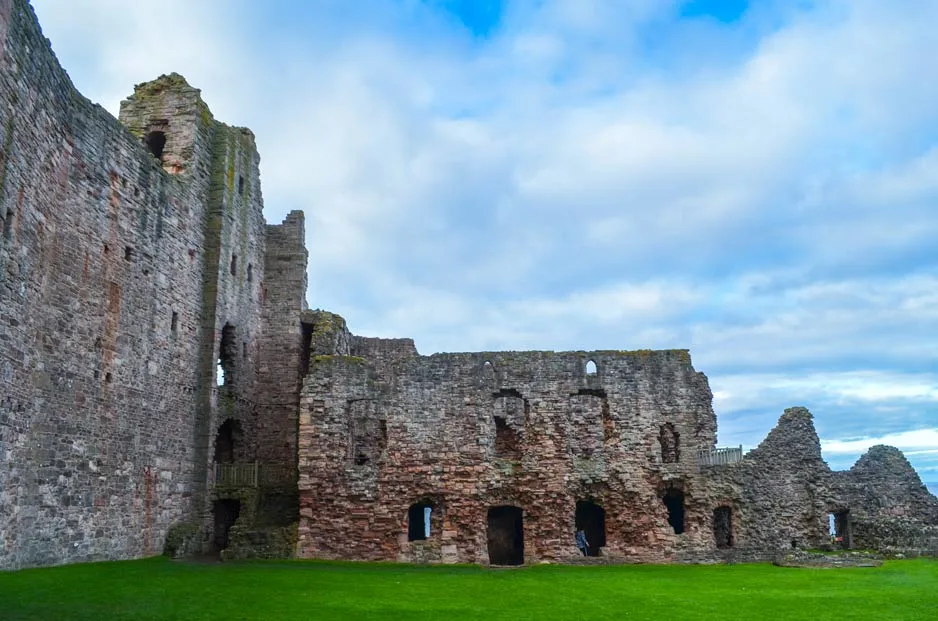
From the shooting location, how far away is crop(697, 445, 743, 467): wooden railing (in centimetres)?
2388

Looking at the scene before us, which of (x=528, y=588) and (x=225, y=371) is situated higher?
(x=225, y=371)

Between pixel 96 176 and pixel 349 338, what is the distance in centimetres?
1208

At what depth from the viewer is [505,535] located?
26281 mm

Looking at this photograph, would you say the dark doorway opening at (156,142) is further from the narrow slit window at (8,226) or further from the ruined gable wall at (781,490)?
the ruined gable wall at (781,490)

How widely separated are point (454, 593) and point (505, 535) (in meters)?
11.7

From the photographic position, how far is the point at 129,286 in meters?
20.9

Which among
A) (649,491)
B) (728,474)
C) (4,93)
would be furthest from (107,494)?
(728,474)

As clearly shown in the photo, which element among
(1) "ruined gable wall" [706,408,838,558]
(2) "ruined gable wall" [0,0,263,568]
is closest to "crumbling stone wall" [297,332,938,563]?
(1) "ruined gable wall" [706,408,838,558]

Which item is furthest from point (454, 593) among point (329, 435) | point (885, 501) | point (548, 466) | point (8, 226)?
point (885, 501)

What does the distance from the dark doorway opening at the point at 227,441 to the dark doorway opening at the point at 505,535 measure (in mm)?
8999

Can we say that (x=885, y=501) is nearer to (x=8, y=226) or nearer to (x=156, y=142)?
(x=8, y=226)

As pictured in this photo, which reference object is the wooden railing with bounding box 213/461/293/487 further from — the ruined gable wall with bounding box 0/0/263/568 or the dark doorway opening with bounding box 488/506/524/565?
the dark doorway opening with bounding box 488/506/524/565

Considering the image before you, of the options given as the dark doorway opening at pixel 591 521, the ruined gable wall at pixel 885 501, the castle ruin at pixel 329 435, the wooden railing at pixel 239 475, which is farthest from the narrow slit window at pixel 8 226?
the ruined gable wall at pixel 885 501

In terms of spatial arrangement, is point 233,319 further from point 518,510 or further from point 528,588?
point 528,588
